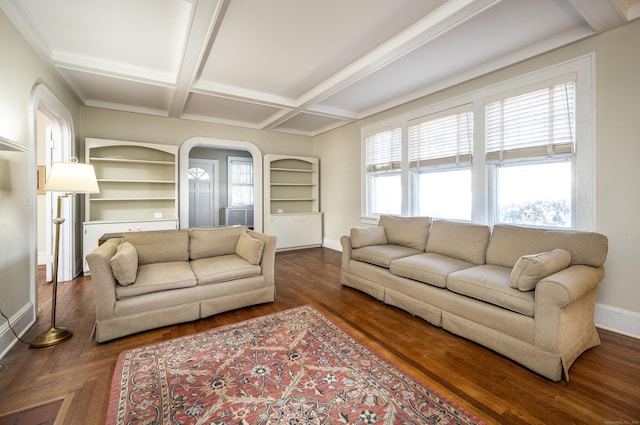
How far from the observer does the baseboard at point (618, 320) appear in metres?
2.39

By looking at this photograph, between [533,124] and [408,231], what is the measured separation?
1.78 metres

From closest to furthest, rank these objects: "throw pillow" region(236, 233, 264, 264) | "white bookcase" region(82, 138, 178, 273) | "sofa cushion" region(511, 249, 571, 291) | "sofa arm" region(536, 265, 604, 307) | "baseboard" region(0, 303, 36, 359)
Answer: "sofa arm" region(536, 265, 604, 307)
"sofa cushion" region(511, 249, 571, 291)
"baseboard" region(0, 303, 36, 359)
"throw pillow" region(236, 233, 264, 264)
"white bookcase" region(82, 138, 178, 273)

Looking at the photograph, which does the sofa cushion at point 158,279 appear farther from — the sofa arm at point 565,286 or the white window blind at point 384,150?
the white window blind at point 384,150

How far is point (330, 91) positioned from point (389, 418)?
3.76 m

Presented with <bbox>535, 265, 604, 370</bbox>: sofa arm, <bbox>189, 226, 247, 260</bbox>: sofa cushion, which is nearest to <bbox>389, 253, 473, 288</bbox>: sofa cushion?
<bbox>535, 265, 604, 370</bbox>: sofa arm

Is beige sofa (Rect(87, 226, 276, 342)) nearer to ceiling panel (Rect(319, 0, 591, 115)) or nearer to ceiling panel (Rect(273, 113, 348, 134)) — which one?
ceiling panel (Rect(319, 0, 591, 115))

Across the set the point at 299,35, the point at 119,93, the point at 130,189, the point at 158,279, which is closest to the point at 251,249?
the point at 158,279

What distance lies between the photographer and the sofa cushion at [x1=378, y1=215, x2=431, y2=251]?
359cm

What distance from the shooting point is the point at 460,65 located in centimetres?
337

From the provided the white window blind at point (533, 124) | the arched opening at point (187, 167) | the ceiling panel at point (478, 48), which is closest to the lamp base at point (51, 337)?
the arched opening at point (187, 167)

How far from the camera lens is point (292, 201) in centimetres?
673

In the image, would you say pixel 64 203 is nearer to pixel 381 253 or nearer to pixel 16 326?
pixel 16 326

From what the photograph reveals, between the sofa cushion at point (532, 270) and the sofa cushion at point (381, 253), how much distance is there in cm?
128

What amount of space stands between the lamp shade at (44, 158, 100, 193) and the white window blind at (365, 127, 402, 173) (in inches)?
156
